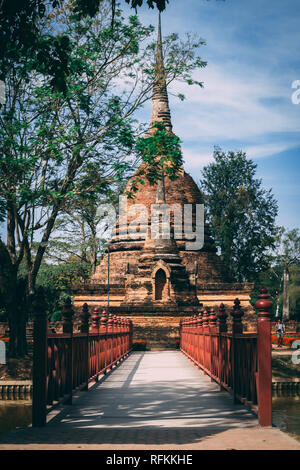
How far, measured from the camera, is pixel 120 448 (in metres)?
4.68

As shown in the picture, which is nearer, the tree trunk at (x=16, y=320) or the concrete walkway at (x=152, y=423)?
the concrete walkway at (x=152, y=423)

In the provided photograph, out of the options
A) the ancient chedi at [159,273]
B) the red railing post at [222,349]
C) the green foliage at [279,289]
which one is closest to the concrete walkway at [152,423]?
the red railing post at [222,349]

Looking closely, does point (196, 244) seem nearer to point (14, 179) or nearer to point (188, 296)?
point (188, 296)

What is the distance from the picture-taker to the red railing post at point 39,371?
579cm

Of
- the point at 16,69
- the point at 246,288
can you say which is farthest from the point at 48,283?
the point at 16,69

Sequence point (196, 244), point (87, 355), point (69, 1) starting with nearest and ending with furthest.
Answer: point (87, 355), point (69, 1), point (196, 244)

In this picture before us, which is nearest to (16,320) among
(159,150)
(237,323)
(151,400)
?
(159,150)

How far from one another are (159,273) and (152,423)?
26.7m

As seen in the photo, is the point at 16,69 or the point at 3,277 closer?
the point at 16,69

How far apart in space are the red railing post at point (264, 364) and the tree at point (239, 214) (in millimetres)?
37946

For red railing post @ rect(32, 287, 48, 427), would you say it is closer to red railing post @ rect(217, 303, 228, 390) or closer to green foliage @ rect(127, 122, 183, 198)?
red railing post @ rect(217, 303, 228, 390)

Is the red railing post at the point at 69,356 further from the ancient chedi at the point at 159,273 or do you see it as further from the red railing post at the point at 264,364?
the ancient chedi at the point at 159,273

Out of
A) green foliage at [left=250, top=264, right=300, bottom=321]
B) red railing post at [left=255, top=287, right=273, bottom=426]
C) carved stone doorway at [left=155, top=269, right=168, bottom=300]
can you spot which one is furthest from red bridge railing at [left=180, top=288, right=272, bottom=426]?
green foliage at [left=250, top=264, right=300, bottom=321]
